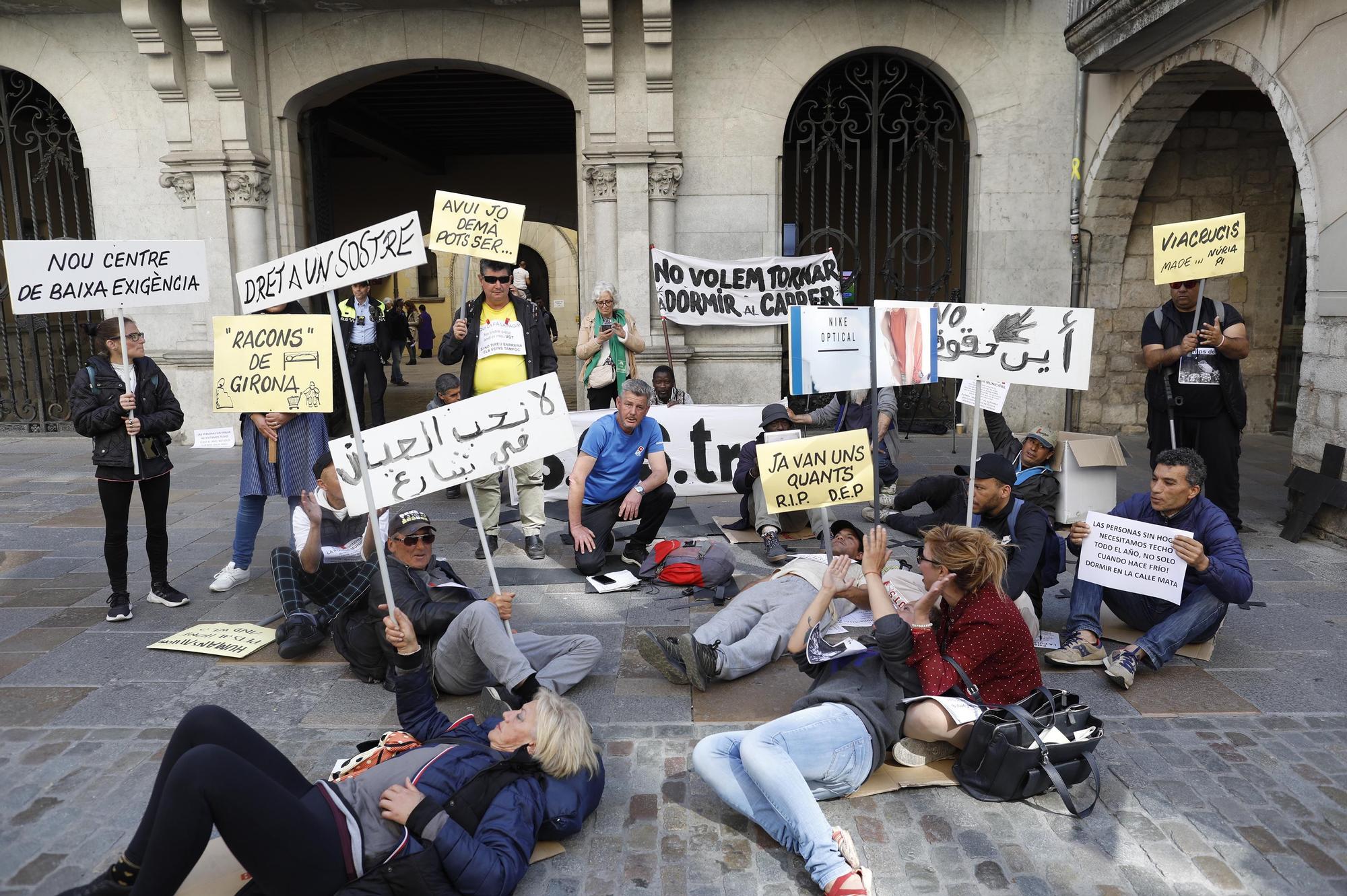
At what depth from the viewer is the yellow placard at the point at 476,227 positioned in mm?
6961

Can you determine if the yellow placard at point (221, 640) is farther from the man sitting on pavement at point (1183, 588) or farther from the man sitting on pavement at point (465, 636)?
the man sitting on pavement at point (1183, 588)

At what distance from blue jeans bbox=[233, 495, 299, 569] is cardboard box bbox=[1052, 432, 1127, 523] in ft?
18.5

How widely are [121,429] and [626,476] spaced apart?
317cm

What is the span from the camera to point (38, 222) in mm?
15664

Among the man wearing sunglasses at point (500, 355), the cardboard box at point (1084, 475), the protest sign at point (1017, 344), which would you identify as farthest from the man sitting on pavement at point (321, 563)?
the cardboard box at point (1084, 475)

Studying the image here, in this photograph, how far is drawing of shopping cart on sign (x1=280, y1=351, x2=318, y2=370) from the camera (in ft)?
17.7

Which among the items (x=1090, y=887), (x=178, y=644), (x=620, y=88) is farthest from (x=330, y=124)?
(x=1090, y=887)

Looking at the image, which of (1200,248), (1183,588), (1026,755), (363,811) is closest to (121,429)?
(363,811)

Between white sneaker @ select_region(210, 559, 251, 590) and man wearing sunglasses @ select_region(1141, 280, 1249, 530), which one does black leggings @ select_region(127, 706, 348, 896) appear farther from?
man wearing sunglasses @ select_region(1141, 280, 1249, 530)

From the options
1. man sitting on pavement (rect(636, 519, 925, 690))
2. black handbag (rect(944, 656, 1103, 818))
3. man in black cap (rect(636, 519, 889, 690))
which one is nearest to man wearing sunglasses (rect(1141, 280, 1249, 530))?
man sitting on pavement (rect(636, 519, 925, 690))

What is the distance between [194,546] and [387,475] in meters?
3.75

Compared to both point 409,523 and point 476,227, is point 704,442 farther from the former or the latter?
point 409,523

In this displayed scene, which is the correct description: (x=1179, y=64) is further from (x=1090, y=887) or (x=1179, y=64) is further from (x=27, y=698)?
(x=27, y=698)

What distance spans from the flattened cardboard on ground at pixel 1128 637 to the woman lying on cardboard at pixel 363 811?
10.7 feet
